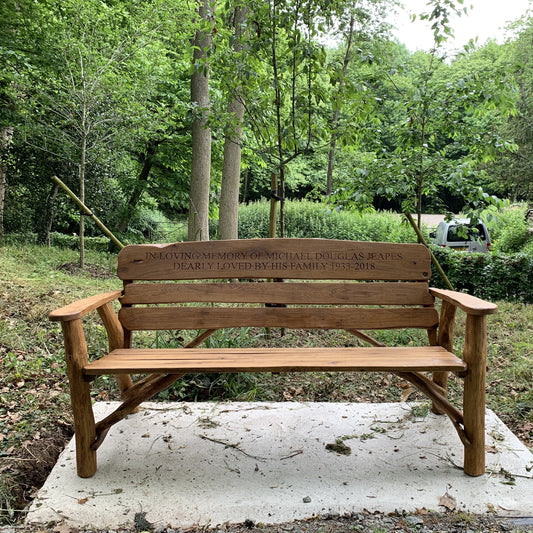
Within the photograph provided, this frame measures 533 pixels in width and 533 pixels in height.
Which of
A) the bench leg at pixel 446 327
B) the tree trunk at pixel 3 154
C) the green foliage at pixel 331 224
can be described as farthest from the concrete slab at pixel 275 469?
the green foliage at pixel 331 224

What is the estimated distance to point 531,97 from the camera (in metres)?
14.6

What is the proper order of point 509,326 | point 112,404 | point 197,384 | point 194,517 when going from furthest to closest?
1. point 509,326
2. point 197,384
3. point 112,404
4. point 194,517

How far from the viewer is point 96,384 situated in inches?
133

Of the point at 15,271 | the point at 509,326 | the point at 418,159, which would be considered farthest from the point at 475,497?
the point at 15,271

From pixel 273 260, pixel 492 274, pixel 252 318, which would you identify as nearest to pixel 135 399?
pixel 252 318

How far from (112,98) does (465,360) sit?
864cm

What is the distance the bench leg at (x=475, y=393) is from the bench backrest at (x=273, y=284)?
0.53 m

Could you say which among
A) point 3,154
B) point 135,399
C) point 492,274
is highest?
point 3,154

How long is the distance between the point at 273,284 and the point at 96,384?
66.1 inches

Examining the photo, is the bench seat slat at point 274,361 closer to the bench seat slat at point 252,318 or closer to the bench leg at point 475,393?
the bench leg at point 475,393

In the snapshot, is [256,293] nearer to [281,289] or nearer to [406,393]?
[281,289]

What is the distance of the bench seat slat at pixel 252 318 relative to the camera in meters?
2.66

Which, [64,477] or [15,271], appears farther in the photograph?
[15,271]

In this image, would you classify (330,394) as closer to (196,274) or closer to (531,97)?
(196,274)
